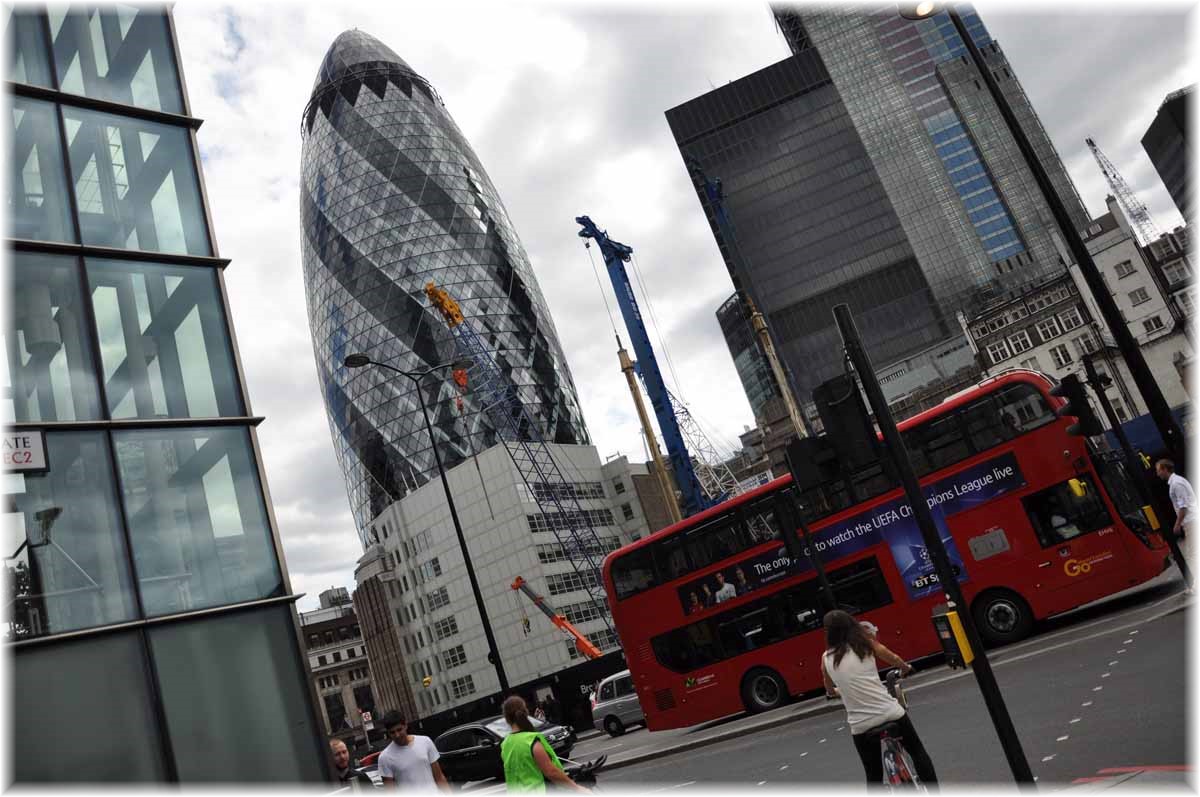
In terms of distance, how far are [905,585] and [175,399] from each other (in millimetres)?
12800

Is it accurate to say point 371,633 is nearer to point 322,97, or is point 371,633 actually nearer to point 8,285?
point 322,97

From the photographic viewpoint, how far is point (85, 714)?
7.88 metres

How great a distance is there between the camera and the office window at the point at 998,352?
80.5m

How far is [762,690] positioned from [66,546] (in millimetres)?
13544

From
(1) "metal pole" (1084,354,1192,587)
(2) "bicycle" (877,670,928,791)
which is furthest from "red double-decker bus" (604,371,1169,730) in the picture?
(2) "bicycle" (877,670,928,791)

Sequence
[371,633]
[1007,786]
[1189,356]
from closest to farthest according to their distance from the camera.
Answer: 1. [1007,786]
2. [1189,356]
3. [371,633]

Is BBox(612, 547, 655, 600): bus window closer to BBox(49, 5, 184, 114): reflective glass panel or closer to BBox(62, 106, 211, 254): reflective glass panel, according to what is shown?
BBox(62, 106, 211, 254): reflective glass panel

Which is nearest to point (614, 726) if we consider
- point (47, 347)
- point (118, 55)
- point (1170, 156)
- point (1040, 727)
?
point (1040, 727)

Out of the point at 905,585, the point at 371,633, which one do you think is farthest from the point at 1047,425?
the point at 371,633

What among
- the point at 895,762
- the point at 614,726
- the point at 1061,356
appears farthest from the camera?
the point at 1061,356

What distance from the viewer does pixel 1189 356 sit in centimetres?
5844

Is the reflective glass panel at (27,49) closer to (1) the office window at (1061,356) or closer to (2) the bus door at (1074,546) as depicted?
(2) the bus door at (1074,546)

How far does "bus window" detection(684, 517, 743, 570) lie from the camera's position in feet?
60.1

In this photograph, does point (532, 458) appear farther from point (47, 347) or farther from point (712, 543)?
point (47, 347)
